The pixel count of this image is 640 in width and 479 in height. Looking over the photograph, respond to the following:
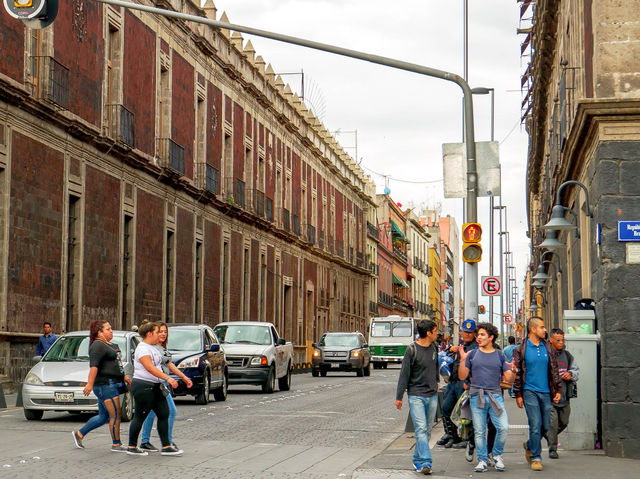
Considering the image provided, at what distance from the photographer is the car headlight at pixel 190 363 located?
22.6 metres

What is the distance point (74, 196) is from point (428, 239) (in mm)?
105602

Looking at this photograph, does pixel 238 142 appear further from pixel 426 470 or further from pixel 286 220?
pixel 426 470

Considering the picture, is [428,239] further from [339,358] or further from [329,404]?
[329,404]

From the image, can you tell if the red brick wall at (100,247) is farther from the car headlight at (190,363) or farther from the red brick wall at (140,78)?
the car headlight at (190,363)

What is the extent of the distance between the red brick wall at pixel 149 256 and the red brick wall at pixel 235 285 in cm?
946

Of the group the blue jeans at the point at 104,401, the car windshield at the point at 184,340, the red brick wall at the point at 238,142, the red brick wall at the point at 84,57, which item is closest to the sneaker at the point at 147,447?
the blue jeans at the point at 104,401

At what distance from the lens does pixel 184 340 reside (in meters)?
24.0

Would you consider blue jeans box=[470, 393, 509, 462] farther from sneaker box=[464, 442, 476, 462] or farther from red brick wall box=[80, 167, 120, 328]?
red brick wall box=[80, 167, 120, 328]

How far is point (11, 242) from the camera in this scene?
25.6 m

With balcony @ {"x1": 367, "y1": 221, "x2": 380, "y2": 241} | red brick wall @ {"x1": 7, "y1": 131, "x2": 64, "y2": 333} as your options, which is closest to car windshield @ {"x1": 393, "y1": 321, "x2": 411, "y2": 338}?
red brick wall @ {"x1": 7, "y1": 131, "x2": 64, "y2": 333}

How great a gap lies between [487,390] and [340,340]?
106 ft

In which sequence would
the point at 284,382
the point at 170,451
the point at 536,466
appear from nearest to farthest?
the point at 536,466 < the point at 170,451 < the point at 284,382

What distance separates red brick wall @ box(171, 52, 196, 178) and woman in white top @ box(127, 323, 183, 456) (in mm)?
26200

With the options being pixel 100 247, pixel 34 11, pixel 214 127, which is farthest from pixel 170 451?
pixel 214 127
